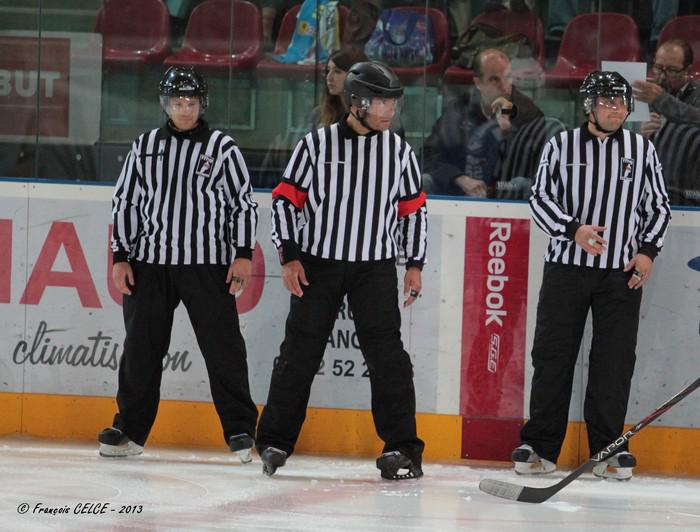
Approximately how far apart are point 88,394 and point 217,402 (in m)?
0.62

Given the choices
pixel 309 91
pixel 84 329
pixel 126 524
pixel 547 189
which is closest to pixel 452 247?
pixel 547 189

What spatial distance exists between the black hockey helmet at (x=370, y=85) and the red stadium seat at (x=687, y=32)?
1.14 meters

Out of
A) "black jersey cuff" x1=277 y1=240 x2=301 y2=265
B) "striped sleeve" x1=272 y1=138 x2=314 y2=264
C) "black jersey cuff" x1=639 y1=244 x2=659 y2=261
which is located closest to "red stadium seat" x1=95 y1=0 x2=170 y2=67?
"striped sleeve" x1=272 y1=138 x2=314 y2=264

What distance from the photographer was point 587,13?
4.70 m

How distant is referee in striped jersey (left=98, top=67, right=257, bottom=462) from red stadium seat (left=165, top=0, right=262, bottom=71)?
1.62 ft

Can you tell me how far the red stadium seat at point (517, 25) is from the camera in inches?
187

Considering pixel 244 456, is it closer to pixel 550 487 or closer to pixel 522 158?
pixel 550 487

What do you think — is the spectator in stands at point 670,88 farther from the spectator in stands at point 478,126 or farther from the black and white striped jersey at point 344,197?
the black and white striped jersey at point 344,197

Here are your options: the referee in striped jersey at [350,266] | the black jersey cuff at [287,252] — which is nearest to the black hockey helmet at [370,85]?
the referee in striped jersey at [350,266]

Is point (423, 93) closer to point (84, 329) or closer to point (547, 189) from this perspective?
point (547, 189)

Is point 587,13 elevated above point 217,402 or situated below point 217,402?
above

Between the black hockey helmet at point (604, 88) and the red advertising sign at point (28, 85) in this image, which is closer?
the black hockey helmet at point (604, 88)

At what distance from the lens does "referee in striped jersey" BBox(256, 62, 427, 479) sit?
13.7 ft

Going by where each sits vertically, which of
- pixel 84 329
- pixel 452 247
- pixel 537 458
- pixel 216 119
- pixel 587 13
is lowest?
pixel 537 458
